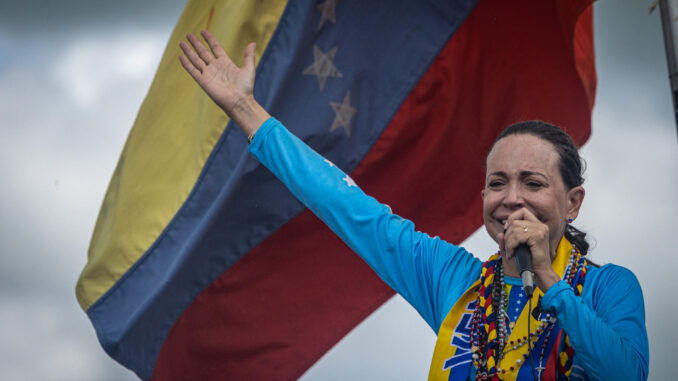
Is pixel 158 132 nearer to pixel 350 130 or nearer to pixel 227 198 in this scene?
pixel 227 198

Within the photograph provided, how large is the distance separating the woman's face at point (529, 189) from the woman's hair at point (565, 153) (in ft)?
0.07

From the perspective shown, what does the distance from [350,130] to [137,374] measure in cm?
194

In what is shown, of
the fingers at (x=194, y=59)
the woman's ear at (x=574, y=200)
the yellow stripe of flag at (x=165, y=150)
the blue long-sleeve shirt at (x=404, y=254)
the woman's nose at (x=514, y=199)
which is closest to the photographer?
the blue long-sleeve shirt at (x=404, y=254)

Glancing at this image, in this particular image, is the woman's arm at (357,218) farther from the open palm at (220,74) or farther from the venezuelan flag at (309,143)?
the venezuelan flag at (309,143)

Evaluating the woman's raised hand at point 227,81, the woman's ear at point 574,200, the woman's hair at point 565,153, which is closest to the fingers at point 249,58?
the woman's raised hand at point 227,81

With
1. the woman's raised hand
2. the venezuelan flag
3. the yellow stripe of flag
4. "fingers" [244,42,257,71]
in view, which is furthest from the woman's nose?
the yellow stripe of flag

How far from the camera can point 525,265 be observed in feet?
7.04

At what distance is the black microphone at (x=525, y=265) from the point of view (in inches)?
82.7

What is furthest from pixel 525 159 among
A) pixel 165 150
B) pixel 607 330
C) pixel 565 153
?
pixel 165 150

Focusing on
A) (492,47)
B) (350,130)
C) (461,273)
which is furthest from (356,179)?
(461,273)

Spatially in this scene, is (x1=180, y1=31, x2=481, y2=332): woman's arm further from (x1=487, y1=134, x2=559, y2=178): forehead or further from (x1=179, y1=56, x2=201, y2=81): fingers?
(x1=487, y1=134, x2=559, y2=178): forehead

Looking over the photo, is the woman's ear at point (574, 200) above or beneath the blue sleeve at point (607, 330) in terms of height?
above

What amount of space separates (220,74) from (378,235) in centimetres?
92

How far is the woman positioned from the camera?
2176 millimetres
